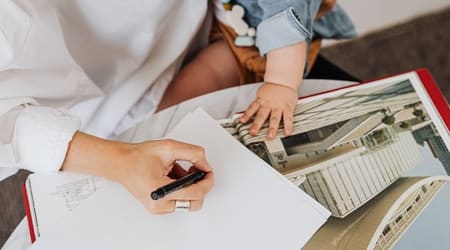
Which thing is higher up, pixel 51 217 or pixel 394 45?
pixel 394 45

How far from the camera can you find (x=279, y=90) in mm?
673

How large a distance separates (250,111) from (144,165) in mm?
142

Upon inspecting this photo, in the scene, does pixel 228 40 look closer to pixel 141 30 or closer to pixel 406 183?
pixel 141 30

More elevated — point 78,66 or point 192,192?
point 78,66

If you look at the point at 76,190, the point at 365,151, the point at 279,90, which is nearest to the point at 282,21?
the point at 279,90

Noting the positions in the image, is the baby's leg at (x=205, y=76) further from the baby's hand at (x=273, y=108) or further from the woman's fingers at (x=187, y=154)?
the woman's fingers at (x=187, y=154)

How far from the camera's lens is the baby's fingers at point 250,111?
640 millimetres

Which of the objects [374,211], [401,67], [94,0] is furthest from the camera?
[401,67]

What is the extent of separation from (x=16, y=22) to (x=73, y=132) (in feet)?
0.37

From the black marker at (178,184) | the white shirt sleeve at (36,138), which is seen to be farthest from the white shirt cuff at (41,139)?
the black marker at (178,184)

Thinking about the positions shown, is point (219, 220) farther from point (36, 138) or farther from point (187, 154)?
point (36, 138)

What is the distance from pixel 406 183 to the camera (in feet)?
1.86

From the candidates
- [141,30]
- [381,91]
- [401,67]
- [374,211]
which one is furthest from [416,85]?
[401,67]

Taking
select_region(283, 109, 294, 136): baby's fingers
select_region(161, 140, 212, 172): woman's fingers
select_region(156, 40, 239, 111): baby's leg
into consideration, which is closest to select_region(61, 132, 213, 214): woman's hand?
select_region(161, 140, 212, 172): woman's fingers
